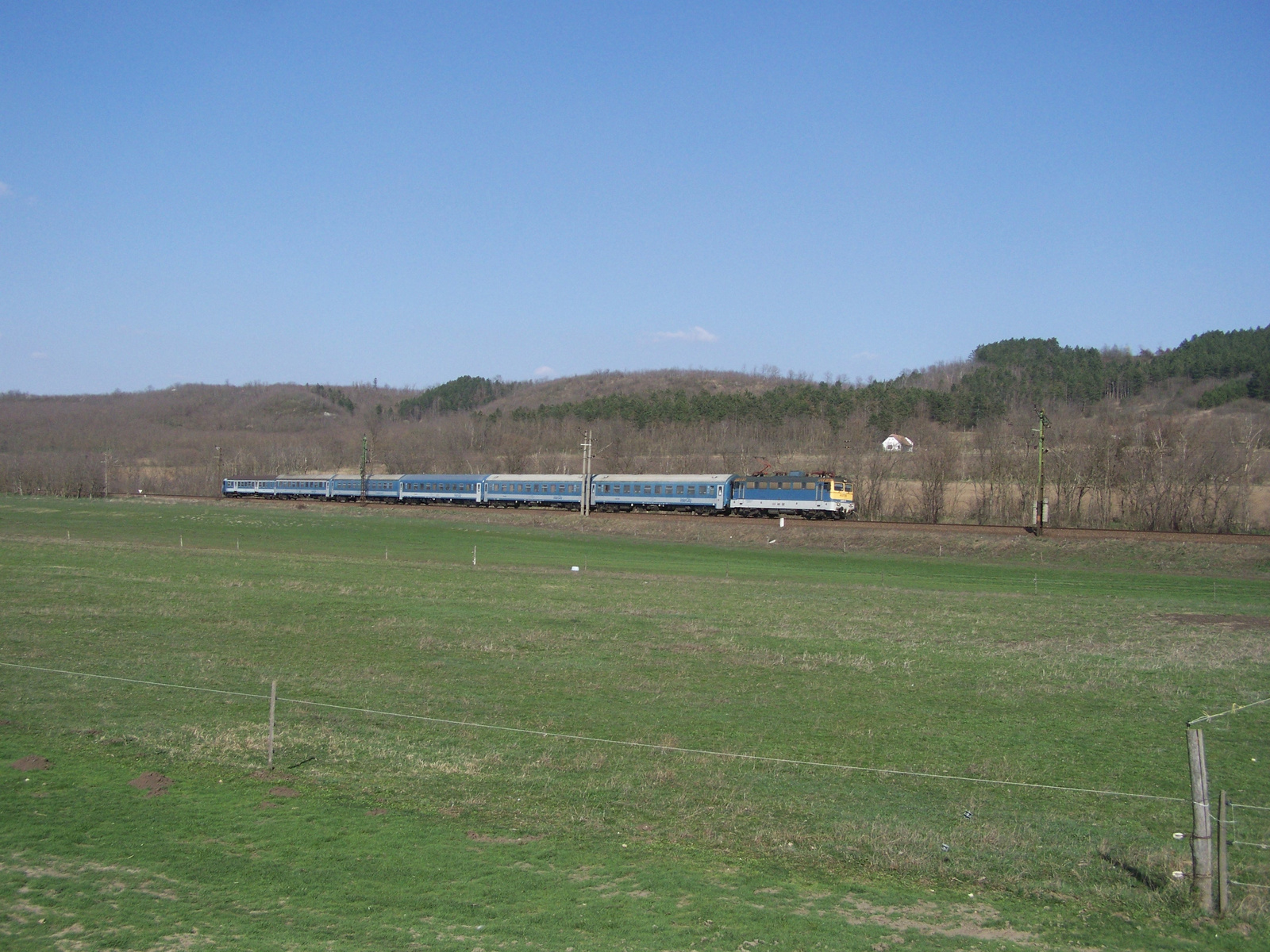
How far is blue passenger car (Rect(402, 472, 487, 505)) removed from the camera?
82688 millimetres

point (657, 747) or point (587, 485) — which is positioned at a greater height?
point (587, 485)

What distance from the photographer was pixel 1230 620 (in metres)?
27.5

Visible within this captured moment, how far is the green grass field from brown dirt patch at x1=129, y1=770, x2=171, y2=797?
0.13 m

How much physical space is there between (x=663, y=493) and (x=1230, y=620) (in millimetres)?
45834

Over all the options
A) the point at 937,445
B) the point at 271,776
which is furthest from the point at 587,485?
the point at 271,776

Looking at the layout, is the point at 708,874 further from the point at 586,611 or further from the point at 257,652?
the point at 586,611

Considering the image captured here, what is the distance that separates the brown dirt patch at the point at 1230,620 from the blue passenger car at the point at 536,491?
2020 inches

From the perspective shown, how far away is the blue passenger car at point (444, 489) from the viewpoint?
82688 mm

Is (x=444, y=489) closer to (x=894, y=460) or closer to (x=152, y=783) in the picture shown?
(x=894, y=460)

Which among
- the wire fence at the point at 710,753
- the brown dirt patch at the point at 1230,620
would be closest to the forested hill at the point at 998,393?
the brown dirt patch at the point at 1230,620

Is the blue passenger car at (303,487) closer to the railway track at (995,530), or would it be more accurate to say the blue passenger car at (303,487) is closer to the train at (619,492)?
the train at (619,492)

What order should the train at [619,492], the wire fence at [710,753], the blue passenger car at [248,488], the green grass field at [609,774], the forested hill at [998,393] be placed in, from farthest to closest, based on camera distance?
the forested hill at [998,393]
the blue passenger car at [248,488]
the train at [619,492]
the wire fence at [710,753]
the green grass field at [609,774]

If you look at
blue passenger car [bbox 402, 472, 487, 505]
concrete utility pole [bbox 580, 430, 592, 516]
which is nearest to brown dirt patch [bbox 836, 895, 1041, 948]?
concrete utility pole [bbox 580, 430, 592, 516]

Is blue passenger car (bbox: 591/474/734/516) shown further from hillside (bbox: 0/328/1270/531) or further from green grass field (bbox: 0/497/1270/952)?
green grass field (bbox: 0/497/1270/952)
